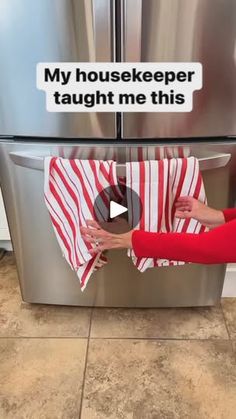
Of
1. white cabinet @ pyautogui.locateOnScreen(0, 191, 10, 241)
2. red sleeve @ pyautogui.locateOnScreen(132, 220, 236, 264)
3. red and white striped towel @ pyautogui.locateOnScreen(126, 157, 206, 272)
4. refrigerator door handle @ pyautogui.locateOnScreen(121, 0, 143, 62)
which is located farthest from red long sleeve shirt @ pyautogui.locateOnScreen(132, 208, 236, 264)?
white cabinet @ pyautogui.locateOnScreen(0, 191, 10, 241)

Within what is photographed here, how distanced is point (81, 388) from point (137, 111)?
67cm

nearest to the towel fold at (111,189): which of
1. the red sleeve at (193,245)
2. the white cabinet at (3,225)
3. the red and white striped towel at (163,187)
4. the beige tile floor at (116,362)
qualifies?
the red and white striped towel at (163,187)

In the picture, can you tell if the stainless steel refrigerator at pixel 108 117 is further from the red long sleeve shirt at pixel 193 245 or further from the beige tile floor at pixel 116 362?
the red long sleeve shirt at pixel 193 245

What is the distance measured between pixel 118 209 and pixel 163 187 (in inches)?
5.1

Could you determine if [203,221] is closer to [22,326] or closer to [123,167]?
[123,167]

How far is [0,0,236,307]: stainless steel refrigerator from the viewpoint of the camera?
2.50 feet

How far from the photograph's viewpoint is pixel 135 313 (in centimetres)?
118

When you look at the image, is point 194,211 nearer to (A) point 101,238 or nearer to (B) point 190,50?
(A) point 101,238

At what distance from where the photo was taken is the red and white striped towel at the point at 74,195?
2.80 feet

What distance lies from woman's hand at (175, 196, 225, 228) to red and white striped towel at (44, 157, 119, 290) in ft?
0.53

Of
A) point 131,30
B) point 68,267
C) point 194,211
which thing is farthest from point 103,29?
point 68,267

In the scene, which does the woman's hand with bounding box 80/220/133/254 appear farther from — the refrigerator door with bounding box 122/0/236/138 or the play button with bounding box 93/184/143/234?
the refrigerator door with bounding box 122/0/236/138

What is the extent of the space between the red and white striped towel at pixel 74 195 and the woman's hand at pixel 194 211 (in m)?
0.16

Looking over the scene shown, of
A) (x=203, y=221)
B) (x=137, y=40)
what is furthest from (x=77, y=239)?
(x=137, y=40)
